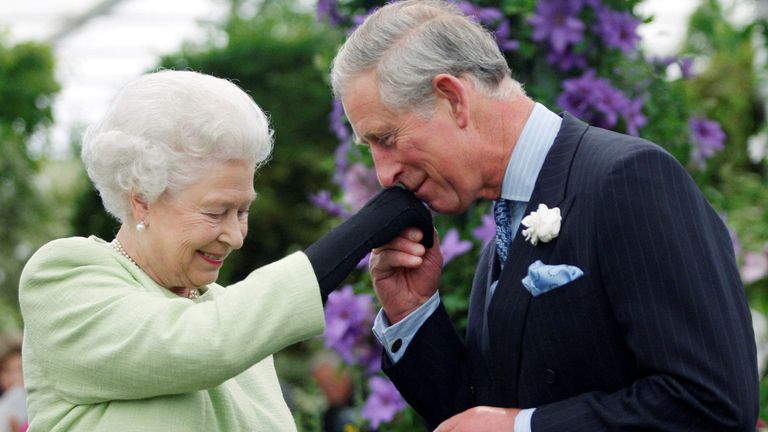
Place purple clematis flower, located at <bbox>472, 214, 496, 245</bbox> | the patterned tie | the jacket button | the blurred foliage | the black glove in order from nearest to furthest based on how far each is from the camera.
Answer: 1. the black glove
2. the jacket button
3. the patterned tie
4. purple clematis flower, located at <bbox>472, 214, 496, 245</bbox>
5. the blurred foliage

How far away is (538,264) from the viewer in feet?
7.45

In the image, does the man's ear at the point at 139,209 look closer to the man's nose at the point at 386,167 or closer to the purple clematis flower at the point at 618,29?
the man's nose at the point at 386,167

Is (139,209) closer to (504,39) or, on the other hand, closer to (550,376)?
(550,376)

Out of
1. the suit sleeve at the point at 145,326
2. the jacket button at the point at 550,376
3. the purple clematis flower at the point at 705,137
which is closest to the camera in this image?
the suit sleeve at the point at 145,326

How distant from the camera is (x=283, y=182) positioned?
877cm

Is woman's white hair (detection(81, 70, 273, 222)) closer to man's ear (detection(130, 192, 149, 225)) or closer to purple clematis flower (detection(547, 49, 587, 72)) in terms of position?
man's ear (detection(130, 192, 149, 225))

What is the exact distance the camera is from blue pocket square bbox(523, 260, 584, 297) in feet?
7.21

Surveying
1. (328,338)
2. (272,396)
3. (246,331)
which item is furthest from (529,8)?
(246,331)

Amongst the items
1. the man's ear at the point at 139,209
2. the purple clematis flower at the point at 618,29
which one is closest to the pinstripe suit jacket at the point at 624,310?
the man's ear at the point at 139,209

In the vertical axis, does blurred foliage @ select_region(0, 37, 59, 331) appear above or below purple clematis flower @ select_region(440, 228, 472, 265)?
below

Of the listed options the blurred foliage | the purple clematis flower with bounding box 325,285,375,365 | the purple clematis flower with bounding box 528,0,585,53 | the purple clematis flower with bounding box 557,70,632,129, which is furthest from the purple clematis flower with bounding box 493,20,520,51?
the blurred foliage

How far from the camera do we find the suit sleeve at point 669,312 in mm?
2033

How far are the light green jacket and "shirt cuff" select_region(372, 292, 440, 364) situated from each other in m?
0.56

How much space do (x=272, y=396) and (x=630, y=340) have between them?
2.79 ft
